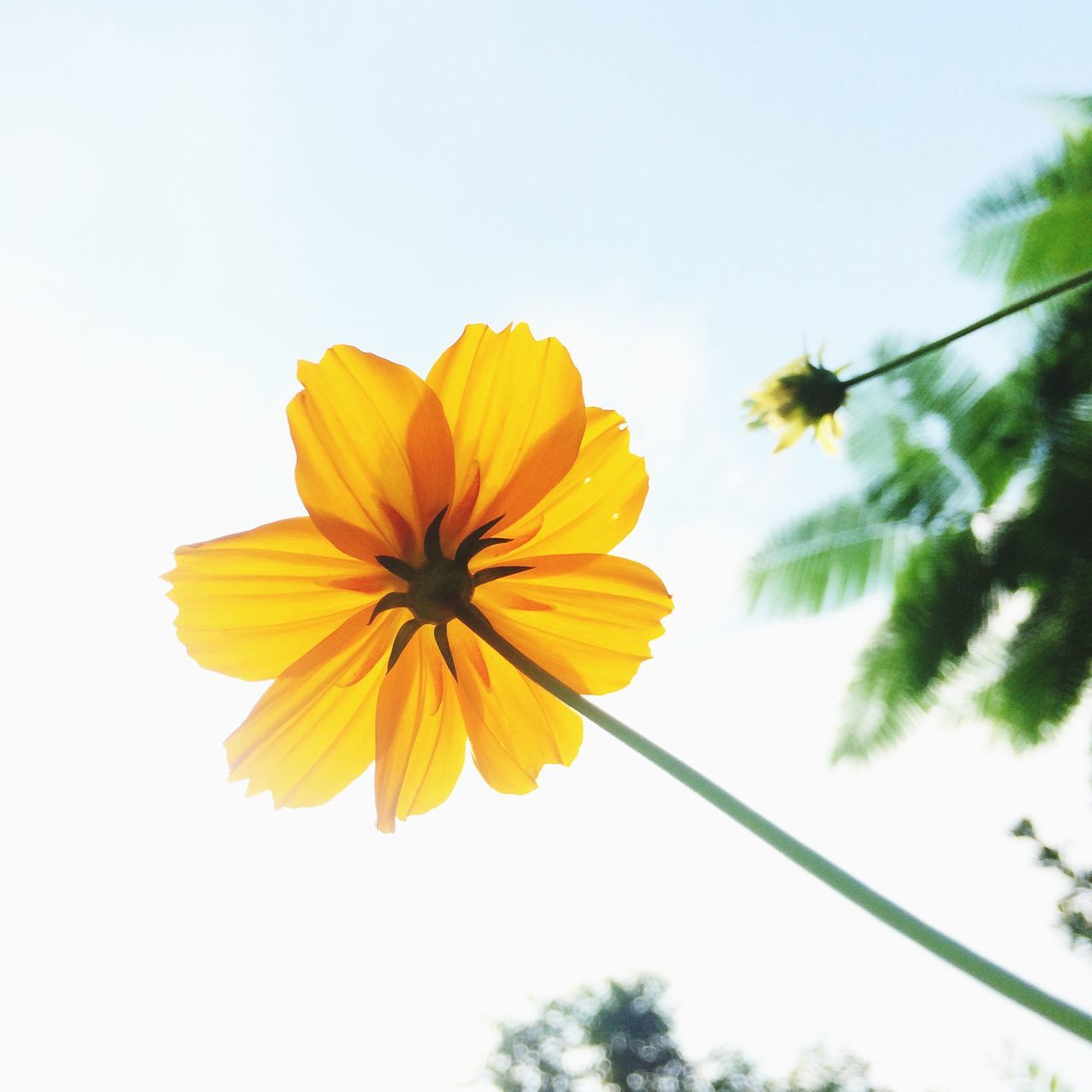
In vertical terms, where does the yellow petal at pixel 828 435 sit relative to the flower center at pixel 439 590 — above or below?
above

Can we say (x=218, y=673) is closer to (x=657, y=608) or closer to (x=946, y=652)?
(x=657, y=608)

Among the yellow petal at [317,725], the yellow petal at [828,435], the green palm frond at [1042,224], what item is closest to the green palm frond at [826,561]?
the green palm frond at [1042,224]

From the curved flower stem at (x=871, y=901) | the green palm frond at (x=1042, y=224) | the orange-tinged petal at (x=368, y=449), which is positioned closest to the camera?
the curved flower stem at (x=871, y=901)

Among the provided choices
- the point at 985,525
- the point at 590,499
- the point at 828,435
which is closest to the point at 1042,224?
the point at 985,525

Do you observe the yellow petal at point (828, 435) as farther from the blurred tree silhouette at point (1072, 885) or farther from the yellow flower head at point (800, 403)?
the blurred tree silhouette at point (1072, 885)

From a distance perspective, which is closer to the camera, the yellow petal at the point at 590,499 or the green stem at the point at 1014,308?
the yellow petal at the point at 590,499

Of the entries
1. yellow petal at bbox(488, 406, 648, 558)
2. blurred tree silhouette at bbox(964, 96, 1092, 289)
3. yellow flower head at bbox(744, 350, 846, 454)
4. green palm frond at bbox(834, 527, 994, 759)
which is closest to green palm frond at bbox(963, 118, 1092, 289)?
blurred tree silhouette at bbox(964, 96, 1092, 289)

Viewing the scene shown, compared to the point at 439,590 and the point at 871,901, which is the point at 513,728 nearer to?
the point at 439,590
